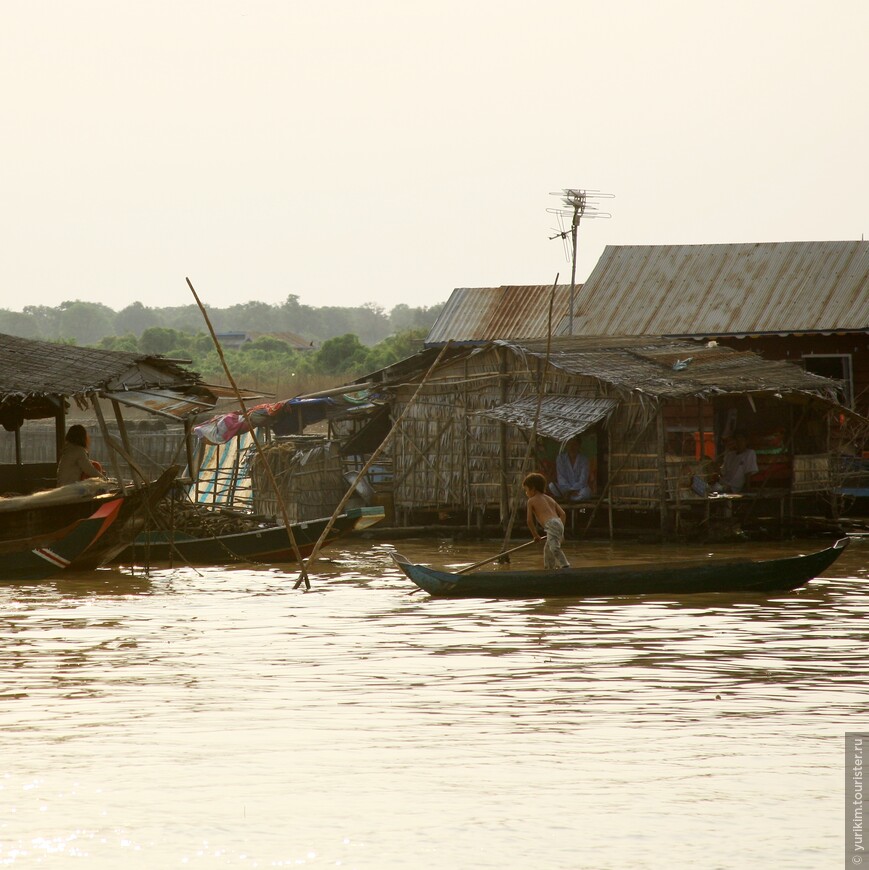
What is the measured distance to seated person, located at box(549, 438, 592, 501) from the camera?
18469mm

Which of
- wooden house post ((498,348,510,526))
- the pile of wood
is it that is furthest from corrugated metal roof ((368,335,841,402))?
the pile of wood

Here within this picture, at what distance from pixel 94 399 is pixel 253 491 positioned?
25.8 ft

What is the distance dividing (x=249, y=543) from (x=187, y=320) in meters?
114

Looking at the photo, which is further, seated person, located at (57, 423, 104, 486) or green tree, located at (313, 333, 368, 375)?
green tree, located at (313, 333, 368, 375)

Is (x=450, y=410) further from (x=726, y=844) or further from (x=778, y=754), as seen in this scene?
(x=726, y=844)

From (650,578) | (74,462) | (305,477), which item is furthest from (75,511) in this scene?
(305,477)

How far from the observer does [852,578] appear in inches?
555

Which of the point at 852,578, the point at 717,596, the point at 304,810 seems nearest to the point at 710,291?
the point at 852,578

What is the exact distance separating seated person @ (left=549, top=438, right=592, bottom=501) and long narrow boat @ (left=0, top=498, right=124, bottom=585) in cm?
674

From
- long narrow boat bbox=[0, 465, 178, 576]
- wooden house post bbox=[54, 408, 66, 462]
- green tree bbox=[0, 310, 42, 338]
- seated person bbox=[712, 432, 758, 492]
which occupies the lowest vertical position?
long narrow boat bbox=[0, 465, 178, 576]

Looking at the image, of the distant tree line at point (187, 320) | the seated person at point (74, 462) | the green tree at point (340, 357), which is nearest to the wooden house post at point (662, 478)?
the seated person at point (74, 462)

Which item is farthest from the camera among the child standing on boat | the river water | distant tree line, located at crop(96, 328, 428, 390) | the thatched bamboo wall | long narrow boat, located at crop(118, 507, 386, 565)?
distant tree line, located at crop(96, 328, 428, 390)

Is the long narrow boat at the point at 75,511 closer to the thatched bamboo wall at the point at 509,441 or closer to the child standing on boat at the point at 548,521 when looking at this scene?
the child standing on boat at the point at 548,521

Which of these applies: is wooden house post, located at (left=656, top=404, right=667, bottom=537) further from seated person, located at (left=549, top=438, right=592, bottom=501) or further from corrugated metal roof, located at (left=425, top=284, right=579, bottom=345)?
corrugated metal roof, located at (left=425, top=284, right=579, bottom=345)
